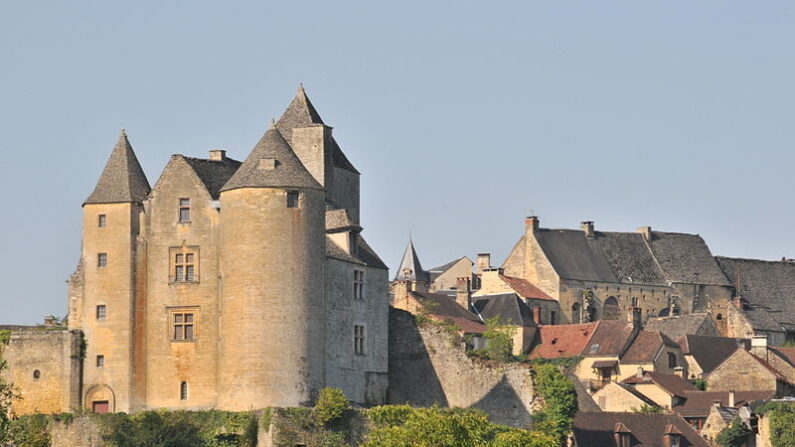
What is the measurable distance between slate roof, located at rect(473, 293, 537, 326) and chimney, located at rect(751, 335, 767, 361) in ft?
40.6

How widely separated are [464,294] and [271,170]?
45.8m

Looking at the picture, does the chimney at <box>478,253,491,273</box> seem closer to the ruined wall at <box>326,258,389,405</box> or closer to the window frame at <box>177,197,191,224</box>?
the ruined wall at <box>326,258,389,405</box>

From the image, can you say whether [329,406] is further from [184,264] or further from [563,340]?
[563,340]

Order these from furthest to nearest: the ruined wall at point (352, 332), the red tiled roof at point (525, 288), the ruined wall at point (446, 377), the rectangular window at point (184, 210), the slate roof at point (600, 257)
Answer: the slate roof at point (600, 257)
the red tiled roof at point (525, 288)
the ruined wall at point (446, 377)
the ruined wall at point (352, 332)
the rectangular window at point (184, 210)

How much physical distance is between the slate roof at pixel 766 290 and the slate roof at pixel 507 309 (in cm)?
1538

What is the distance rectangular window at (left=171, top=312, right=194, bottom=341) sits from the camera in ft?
267

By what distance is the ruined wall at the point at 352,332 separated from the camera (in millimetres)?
82312

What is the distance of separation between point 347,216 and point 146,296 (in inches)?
336

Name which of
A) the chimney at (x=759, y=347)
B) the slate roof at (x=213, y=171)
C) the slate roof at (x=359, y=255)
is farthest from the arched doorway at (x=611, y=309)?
the slate roof at (x=213, y=171)

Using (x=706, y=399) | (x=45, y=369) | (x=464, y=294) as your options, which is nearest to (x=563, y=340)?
(x=464, y=294)

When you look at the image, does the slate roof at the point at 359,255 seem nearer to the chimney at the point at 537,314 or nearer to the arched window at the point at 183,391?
the arched window at the point at 183,391

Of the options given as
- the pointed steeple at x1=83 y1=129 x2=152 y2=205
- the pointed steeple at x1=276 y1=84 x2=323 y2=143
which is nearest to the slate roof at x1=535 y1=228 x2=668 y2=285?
the pointed steeple at x1=276 y1=84 x2=323 y2=143

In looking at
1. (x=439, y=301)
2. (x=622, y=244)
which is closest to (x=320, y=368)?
(x=439, y=301)

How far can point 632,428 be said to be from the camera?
316 ft
